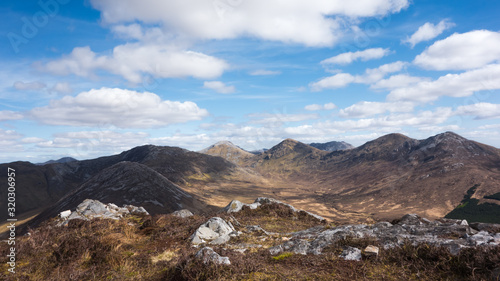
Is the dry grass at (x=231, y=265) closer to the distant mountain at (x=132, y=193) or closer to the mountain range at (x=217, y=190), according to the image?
the distant mountain at (x=132, y=193)

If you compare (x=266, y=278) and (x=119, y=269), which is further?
(x=119, y=269)

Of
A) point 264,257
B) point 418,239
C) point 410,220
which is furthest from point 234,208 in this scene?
point 418,239

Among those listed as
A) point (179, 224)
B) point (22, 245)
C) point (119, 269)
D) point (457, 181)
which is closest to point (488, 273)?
point (119, 269)

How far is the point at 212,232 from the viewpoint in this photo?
15047mm

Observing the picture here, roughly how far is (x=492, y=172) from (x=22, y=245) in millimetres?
233302

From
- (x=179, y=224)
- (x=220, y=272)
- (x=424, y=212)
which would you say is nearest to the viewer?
(x=220, y=272)

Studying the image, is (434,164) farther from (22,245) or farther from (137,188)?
(22,245)

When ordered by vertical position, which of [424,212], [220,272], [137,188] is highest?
[220,272]

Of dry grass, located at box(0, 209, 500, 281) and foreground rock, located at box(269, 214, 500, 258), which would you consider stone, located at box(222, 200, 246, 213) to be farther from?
foreground rock, located at box(269, 214, 500, 258)

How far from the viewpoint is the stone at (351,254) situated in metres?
9.25

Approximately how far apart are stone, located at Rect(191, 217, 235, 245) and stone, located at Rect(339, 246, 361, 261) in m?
6.90

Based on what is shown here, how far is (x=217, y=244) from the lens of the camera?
1327 cm

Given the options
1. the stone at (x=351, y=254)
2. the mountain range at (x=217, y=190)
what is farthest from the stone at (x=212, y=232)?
the mountain range at (x=217, y=190)

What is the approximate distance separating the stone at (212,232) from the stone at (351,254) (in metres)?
6.90
